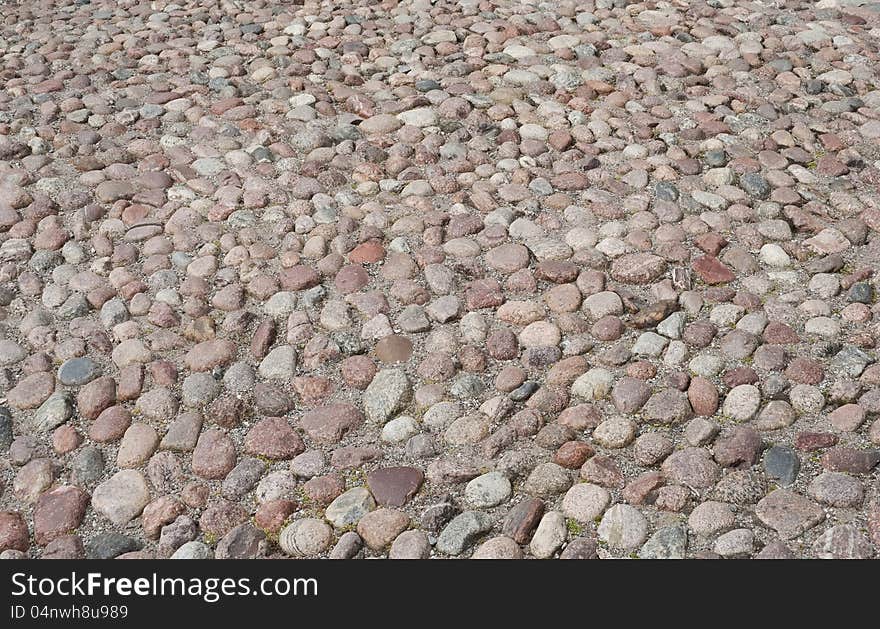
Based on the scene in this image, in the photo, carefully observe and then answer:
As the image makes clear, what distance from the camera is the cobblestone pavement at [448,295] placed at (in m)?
2.72

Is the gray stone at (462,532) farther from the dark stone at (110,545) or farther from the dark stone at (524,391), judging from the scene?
the dark stone at (110,545)

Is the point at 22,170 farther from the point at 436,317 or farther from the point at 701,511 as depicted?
the point at 701,511

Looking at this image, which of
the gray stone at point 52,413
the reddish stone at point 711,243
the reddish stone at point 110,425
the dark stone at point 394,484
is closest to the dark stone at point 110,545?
the reddish stone at point 110,425

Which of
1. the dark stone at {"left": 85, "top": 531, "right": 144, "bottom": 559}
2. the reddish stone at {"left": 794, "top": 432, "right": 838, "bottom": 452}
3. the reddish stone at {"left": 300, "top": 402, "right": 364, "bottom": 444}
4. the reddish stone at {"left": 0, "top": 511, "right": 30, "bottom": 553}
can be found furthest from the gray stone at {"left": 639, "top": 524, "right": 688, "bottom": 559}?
the reddish stone at {"left": 0, "top": 511, "right": 30, "bottom": 553}

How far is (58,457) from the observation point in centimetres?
298

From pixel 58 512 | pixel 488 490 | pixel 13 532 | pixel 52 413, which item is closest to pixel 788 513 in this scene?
pixel 488 490

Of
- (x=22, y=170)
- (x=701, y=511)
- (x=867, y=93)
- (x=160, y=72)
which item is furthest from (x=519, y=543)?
(x=160, y=72)

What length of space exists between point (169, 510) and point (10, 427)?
28.9 inches

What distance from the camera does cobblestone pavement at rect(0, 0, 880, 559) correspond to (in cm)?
272

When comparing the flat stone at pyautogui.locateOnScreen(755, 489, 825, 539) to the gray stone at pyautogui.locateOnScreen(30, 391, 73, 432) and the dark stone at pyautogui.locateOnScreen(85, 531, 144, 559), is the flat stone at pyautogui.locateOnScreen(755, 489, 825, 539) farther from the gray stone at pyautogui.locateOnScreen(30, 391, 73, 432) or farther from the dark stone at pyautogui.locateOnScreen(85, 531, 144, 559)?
the gray stone at pyautogui.locateOnScreen(30, 391, 73, 432)

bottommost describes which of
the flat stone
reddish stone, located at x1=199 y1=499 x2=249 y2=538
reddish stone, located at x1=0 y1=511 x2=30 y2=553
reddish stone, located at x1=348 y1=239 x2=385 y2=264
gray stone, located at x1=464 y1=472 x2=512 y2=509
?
reddish stone, located at x1=199 y1=499 x2=249 y2=538

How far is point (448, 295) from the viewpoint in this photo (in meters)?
3.54

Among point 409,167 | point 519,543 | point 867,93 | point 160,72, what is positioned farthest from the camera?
point 160,72

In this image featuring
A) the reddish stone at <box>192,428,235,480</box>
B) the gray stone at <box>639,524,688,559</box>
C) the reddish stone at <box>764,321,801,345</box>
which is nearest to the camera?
the gray stone at <box>639,524,688,559</box>
